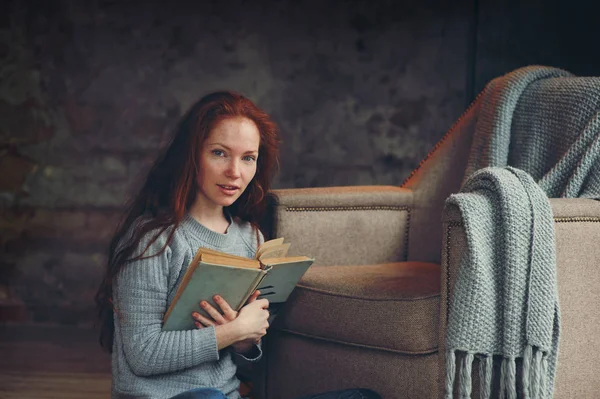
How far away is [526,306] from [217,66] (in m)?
2.10

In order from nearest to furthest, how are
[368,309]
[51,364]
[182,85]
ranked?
[368,309] → [51,364] → [182,85]

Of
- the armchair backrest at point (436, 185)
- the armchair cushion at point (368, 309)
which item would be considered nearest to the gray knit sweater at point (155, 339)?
the armchair cushion at point (368, 309)

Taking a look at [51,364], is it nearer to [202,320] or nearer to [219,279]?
[202,320]

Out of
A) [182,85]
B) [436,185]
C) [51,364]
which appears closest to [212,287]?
[436,185]

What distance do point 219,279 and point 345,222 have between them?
85 cm

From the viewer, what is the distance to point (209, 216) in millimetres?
1683

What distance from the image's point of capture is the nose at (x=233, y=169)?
160 cm

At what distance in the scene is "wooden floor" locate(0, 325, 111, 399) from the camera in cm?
234

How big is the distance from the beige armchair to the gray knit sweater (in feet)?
1.32

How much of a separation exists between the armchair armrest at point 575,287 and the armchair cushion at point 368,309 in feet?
0.27

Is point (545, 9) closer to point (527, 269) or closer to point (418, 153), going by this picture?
point (418, 153)

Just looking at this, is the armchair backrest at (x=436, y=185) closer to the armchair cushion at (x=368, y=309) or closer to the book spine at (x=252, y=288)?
the armchair cushion at (x=368, y=309)

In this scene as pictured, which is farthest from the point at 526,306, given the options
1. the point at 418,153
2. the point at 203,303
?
the point at 418,153

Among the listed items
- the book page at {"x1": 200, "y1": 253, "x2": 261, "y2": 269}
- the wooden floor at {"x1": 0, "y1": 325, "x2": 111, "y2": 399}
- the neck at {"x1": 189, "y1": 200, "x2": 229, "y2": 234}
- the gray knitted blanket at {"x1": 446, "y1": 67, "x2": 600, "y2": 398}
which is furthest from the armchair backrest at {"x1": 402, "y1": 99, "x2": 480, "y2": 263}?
the wooden floor at {"x1": 0, "y1": 325, "x2": 111, "y2": 399}
